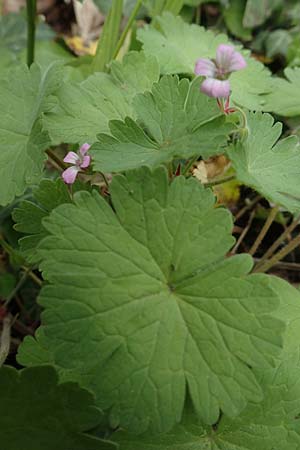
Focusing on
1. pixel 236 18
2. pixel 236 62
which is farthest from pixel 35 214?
pixel 236 18

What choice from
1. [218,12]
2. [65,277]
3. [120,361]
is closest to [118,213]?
[65,277]

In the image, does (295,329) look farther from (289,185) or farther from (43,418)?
(43,418)

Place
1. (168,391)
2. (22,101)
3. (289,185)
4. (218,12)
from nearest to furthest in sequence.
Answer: (168,391)
(289,185)
(22,101)
(218,12)

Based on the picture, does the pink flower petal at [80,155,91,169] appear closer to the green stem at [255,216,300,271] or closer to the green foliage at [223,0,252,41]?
the green stem at [255,216,300,271]

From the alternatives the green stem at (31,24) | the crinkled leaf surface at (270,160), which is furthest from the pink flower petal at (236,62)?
the green stem at (31,24)

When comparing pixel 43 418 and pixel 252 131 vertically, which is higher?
pixel 252 131

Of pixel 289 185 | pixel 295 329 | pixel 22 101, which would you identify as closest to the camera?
pixel 289 185

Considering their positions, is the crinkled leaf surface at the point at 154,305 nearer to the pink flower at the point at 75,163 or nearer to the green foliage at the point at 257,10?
the pink flower at the point at 75,163

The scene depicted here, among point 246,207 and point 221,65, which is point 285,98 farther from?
point 221,65
